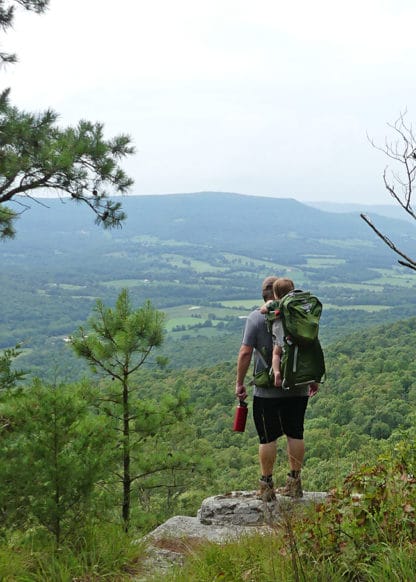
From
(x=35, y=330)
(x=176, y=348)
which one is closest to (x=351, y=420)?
(x=176, y=348)

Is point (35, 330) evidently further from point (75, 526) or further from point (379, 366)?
point (75, 526)

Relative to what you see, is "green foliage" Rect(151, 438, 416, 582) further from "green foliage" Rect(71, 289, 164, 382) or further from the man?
"green foliage" Rect(71, 289, 164, 382)

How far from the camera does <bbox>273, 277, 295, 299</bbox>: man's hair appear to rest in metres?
4.07

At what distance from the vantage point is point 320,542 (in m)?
2.53

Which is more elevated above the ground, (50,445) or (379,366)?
(50,445)

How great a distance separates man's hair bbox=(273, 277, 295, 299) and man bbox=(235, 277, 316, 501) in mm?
122

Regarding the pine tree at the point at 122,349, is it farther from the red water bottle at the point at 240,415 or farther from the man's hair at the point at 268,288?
the man's hair at the point at 268,288

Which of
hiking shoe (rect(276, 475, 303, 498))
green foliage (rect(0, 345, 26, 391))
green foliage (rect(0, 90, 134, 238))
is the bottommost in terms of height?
hiking shoe (rect(276, 475, 303, 498))

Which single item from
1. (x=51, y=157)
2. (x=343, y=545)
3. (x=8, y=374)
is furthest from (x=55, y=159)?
(x=343, y=545)

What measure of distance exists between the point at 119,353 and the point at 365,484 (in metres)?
3.98

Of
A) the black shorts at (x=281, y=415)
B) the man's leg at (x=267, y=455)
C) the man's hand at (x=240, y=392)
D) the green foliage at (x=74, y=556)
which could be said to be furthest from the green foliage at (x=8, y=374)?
the man's leg at (x=267, y=455)

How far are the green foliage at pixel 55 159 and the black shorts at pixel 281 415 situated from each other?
10.2 feet

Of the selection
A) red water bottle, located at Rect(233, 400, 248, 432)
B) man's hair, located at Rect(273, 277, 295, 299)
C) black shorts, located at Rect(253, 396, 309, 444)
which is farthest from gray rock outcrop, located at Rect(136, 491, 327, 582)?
man's hair, located at Rect(273, 277, 295, 299)

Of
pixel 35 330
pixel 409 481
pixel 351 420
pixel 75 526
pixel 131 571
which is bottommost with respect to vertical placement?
pixel 35 330
